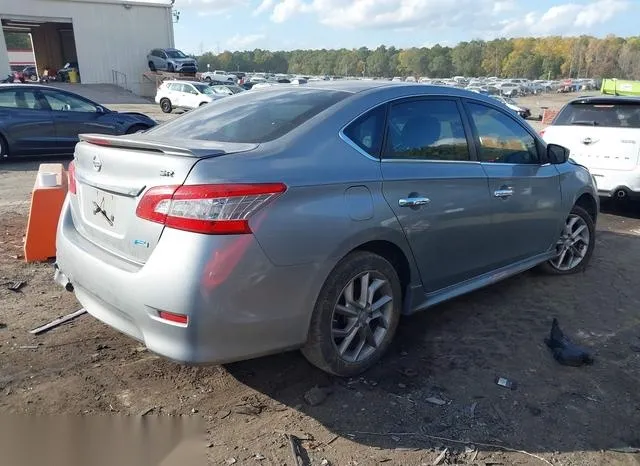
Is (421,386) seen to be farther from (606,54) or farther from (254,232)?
(606,54)

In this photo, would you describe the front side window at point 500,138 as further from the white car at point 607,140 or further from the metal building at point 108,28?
the metal building at point 108,28

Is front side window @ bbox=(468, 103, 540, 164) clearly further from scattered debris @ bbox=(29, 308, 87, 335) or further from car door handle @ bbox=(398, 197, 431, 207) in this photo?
scattered debris @ bbox=(29, 308, 87, 335)

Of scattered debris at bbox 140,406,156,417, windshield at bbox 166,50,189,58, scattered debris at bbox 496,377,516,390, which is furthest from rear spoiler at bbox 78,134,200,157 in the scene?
windshield at bbox 166,50,189,58

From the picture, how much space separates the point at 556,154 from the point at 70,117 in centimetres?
1005

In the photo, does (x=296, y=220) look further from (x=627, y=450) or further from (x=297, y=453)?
(x=627, y=450)

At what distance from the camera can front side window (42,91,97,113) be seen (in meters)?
11.4

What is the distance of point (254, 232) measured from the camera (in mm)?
2574

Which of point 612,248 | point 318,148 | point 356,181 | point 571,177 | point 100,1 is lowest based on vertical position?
point 612,248

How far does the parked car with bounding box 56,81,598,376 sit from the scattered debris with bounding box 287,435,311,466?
1.49 feet

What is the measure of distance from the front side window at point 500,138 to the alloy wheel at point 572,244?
0.86m

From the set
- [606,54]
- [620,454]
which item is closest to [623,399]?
[620,454]

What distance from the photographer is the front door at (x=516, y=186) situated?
4016 millimetres

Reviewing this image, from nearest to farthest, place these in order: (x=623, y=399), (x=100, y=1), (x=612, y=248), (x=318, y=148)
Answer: (x=318, y=148), (x=623, y=399), (x=612, y=248), (x=100, y=1)

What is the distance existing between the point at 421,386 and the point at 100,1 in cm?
4212
